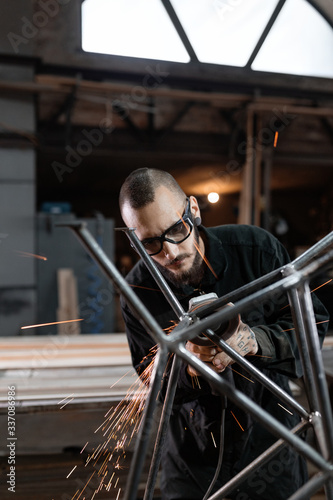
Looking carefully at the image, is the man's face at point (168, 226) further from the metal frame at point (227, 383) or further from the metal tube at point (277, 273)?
the metal frame at point (227, 383)

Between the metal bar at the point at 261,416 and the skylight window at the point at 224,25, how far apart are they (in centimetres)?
418

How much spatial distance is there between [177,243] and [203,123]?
4197mm

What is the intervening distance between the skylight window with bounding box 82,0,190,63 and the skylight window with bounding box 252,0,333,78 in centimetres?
106

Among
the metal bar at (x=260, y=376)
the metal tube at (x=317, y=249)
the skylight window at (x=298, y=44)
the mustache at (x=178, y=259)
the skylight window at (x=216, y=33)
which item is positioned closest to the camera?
the metal tube at (x=317, y=249)

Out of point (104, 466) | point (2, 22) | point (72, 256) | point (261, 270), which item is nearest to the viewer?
point (261, 270)

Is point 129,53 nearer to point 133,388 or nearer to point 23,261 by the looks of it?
point 23,261

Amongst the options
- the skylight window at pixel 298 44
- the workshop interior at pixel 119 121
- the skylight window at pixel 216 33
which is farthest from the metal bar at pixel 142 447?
the skylight window at pixel 298 44

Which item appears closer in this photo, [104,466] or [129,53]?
[104,466]

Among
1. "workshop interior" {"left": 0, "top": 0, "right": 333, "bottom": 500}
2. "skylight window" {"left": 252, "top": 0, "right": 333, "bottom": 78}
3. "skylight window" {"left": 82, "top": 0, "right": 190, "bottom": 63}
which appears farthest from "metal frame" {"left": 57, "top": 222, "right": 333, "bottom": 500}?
"skylight window" {"left": 252, "top": 0, "right": 333, "bottom": 78}

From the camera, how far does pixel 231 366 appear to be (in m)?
1.33

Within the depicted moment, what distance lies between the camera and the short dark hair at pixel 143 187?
3.76 ft

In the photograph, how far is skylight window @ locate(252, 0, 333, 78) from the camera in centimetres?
434

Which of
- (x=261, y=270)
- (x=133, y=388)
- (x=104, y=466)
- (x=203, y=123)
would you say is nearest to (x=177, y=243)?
(x=261, y=270)

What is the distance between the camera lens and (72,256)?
4.42 metres
